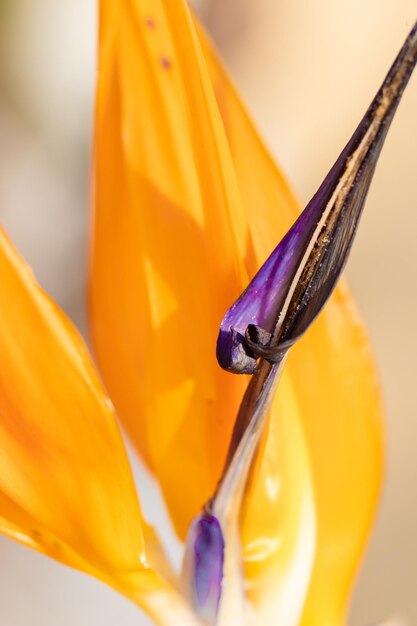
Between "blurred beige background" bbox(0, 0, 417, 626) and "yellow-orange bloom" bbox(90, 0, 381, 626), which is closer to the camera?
"yellow-orange bloom" bbox(90, 0, 381, 626)

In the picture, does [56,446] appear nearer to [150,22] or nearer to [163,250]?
[163,250]

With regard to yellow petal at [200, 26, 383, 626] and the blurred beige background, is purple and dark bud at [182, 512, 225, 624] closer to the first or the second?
yellow petal at [200, 26, 383, 626]

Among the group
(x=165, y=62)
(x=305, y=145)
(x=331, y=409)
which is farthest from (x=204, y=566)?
(x=305, y=145)

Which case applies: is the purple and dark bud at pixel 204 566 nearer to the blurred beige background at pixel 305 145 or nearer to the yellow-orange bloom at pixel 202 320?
the yellow-orange bloom at pixel 202 320

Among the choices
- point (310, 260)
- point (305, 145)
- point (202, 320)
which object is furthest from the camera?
point (305, 145)

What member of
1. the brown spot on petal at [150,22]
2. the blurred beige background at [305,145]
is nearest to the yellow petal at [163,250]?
the brown spot on petal at [150,22]

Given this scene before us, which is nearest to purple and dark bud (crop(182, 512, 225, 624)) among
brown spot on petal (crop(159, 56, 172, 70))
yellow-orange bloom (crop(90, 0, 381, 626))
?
yellow-orange bloom (crop(90, 0, 381, 626))
